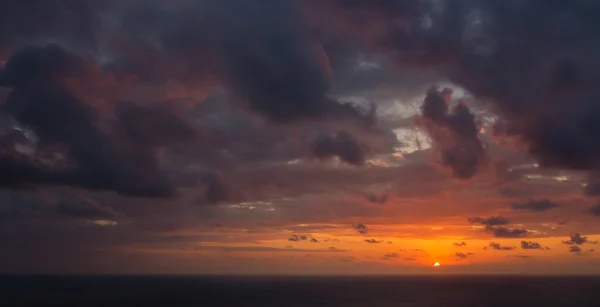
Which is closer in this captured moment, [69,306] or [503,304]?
[69,306]

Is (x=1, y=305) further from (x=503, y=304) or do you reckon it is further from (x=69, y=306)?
(x=503, y=304)

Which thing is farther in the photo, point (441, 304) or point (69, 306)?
point (441, 304)

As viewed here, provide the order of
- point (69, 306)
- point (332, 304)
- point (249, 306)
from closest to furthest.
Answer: point (69, 306) → point (249, 306) → point (332, 304)

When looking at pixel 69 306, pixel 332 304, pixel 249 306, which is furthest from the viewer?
pixel 332 304

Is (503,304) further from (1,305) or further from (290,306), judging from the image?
(1,305)

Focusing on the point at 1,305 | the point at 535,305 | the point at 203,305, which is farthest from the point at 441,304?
the point at 1,305

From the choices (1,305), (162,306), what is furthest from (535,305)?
(1,305)

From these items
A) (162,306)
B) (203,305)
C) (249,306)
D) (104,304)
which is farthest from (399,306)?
(104,304)
